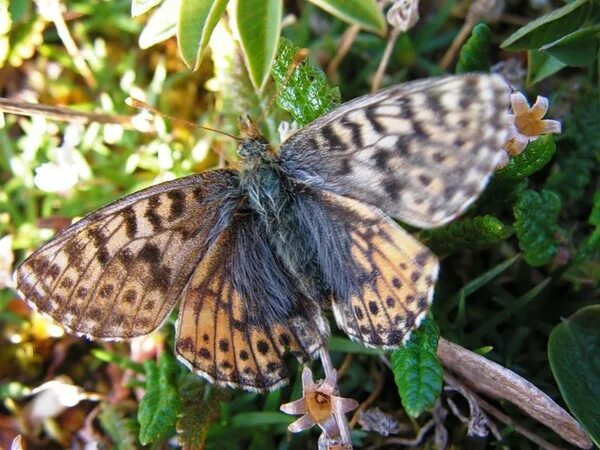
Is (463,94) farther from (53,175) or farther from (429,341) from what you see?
(53,175)

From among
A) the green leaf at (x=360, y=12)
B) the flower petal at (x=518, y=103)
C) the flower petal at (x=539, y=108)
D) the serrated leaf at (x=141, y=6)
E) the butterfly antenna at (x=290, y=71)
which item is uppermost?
the serrated leaf at (x=141, y=6)

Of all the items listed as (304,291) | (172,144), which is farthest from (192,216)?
(172,144)

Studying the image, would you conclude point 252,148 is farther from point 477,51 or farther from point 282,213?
point 477,51

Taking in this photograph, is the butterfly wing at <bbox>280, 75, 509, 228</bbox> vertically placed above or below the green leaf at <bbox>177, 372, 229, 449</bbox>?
above

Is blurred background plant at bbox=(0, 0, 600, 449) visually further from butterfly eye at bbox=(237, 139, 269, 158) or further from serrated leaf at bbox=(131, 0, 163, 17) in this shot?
butterfly eye at bbox=(237, 139, 269, 158)

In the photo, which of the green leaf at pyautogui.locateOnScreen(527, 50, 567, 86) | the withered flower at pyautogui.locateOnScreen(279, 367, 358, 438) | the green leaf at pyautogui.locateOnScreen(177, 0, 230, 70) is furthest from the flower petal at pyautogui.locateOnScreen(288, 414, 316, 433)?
the green leaf at pyautogui.locateOnScreen(527, 50, 567, 86)

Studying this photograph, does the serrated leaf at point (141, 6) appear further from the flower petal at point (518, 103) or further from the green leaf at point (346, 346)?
the green leaf at point (346, 346)

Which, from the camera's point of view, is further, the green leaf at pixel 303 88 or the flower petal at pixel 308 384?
the green leaf at pixel 303 88

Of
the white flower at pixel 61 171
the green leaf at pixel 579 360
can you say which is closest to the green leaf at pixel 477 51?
the green leaf at pixel 579 360
